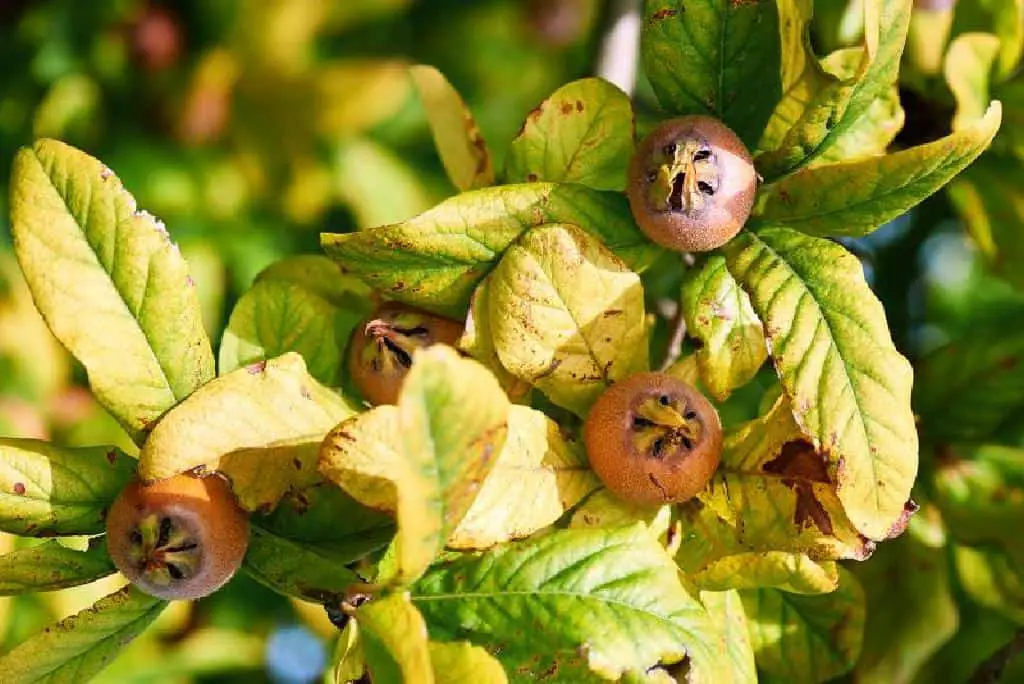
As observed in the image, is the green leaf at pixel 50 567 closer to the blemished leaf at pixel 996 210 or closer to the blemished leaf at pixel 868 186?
the blemished leaf at pixel 868 186

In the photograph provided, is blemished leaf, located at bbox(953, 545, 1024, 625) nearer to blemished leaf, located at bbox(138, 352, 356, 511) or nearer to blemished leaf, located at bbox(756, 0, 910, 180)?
blemished leaf, located at bbox(756, 0, 910, 180)

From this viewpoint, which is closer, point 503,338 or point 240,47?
point 503,338

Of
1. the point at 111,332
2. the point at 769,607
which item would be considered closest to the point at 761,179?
the point at 769,607

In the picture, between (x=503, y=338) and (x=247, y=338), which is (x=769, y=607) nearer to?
(x=503, y=338)

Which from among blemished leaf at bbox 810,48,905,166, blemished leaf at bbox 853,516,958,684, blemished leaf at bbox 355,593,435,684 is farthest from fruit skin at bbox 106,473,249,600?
blemished leaf at bbox 853,516,958,684

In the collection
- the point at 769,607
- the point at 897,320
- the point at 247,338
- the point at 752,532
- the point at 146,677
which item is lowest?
the point at 146,677
